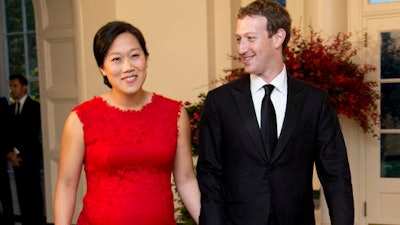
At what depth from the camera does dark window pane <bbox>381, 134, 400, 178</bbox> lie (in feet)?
13.3

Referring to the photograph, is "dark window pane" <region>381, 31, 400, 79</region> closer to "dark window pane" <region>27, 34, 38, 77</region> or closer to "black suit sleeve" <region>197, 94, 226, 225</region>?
"black suit sleeve" <region>197, 94, 226, 225</region>

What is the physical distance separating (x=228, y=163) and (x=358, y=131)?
2.69 metres

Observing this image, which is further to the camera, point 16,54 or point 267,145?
point 16,54

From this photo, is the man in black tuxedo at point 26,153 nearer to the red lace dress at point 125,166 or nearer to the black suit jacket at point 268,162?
the red lace dress at point 125,166

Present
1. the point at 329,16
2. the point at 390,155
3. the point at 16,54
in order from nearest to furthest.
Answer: the point at 329,16 → the point at 390,155 → the point at 16,54

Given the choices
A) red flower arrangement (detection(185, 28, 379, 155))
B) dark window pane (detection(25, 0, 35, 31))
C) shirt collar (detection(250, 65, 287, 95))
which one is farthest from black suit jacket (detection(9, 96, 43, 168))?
shirt collar (detection(250, 65, 287, 95))

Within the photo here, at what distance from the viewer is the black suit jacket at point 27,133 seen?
15.7 feet

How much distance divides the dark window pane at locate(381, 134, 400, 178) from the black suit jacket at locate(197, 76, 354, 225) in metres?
2.64

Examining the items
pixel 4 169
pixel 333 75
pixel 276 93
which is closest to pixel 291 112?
pixel 276 93

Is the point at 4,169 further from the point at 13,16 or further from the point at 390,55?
the point at 390,55

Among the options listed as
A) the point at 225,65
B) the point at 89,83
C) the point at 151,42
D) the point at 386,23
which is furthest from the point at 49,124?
the point at 386,23

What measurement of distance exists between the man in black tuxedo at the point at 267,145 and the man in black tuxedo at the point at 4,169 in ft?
12.1

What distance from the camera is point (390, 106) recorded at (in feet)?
13.2

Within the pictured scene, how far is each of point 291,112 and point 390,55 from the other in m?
2.71
